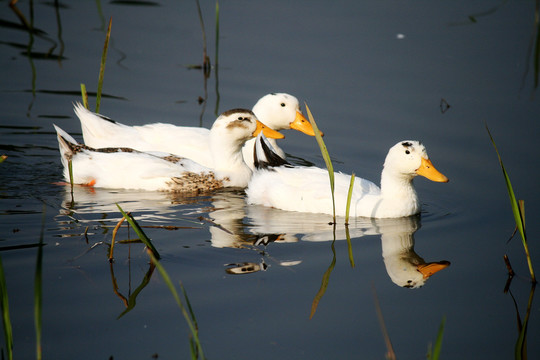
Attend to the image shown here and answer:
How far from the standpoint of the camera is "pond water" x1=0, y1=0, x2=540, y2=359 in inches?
211

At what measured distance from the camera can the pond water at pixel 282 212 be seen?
5.35 meters

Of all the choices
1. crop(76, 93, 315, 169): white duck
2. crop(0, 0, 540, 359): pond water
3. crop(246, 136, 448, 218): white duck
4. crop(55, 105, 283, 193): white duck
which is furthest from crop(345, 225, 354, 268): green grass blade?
crop(76, 93, 315, 169): white duck

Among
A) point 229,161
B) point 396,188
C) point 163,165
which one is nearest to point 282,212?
point 396,188

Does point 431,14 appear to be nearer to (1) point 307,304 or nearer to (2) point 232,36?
(2) point 232,36

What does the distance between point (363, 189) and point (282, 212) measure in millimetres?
913

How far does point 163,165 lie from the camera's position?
876cm

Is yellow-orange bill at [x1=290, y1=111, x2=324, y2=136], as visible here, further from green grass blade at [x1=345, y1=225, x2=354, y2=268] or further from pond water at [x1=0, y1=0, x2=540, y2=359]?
green grass blade at [x1=345, y1=225, x2=354, y2=268]

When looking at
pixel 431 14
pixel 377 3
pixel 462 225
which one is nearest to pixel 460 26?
pixel 431 14

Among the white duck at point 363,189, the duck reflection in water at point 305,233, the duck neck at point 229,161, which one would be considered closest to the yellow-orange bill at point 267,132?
the duck neck at point 229,161

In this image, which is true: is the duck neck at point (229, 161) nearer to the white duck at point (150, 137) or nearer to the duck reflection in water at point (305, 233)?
the white duck at point (150, 137)

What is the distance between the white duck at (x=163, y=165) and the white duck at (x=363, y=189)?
0.96 meters

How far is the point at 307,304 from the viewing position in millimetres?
5699

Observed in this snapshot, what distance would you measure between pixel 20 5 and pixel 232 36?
4475mm

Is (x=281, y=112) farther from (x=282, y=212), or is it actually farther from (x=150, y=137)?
(x=282, y=212)
